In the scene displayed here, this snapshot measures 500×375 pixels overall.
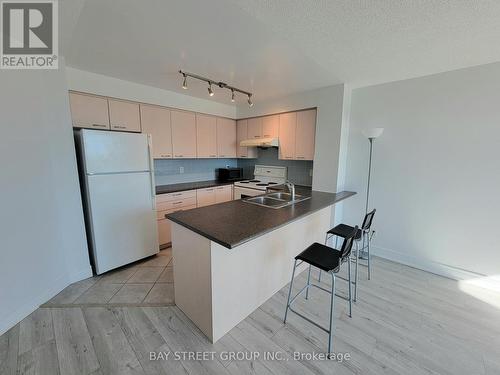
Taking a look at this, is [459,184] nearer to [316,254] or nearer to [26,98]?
[316,254]

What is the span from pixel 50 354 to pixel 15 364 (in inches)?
7.3

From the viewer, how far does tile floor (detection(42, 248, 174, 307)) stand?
6.59 feet

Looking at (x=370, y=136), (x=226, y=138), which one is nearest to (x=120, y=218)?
(x=226, y=138)

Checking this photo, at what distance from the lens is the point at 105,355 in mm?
1476

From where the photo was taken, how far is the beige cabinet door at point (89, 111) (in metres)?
2.42

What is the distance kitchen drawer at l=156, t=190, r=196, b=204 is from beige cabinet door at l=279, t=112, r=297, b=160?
65.6 inches

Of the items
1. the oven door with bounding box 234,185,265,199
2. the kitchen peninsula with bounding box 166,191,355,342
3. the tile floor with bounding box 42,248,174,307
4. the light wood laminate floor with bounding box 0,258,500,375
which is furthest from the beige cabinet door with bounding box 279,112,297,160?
the tile floor with bounding box 42,248,174,307

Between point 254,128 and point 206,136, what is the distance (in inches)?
36.6

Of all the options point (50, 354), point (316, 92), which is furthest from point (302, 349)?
point (316, 92)

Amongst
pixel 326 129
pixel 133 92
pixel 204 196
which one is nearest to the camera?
pixel 133 92

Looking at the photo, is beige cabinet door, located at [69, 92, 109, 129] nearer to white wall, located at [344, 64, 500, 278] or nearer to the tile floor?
the tile floor

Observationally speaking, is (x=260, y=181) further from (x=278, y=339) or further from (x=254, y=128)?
(x=278, y=339)

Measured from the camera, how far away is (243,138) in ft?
13.6

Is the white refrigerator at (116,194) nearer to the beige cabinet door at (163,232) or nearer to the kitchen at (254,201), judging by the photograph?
the kitchen at (254,201)
